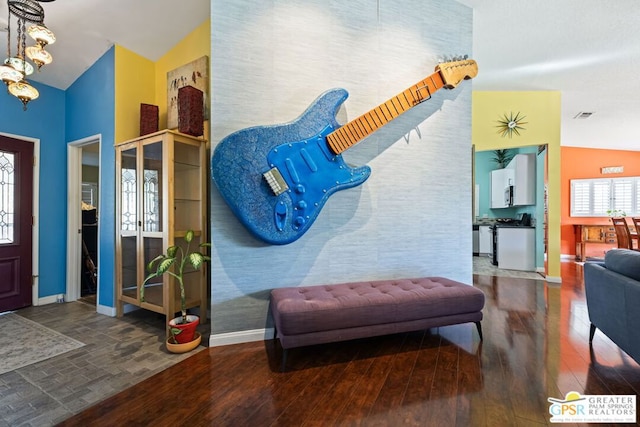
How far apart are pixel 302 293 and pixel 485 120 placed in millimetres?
4467

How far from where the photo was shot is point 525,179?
203 inches

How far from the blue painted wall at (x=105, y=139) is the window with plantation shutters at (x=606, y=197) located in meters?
9.25

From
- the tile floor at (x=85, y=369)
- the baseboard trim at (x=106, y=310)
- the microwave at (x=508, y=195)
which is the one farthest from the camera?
the microwave at (x=508, y=195)

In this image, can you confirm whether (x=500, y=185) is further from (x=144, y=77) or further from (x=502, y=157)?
(x=144, y=77)

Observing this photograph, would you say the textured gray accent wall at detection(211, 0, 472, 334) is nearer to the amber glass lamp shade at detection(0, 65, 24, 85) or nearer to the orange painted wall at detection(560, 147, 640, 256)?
the amber glass lamp shade at detection(0, 65, 24, 85)

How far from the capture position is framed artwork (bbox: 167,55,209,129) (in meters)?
2.79

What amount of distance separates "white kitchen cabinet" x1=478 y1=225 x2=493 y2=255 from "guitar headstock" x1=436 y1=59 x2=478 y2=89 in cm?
492

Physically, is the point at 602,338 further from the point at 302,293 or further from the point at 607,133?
the point at 607,133

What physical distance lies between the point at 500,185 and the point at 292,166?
588 cm

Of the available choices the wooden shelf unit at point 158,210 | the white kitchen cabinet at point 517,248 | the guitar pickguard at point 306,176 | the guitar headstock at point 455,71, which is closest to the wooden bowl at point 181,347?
the wooden shelf unit at point 158,210

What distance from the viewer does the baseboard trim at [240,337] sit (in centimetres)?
213

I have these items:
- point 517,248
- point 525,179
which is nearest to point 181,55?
point 525,179

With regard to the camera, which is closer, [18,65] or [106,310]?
[18,65]

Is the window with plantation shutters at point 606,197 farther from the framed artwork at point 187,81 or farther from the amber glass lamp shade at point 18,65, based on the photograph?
the amber glass lamp shade at point 18,65
